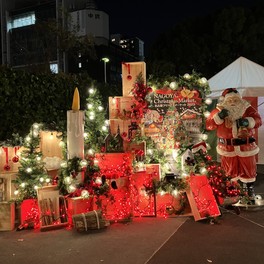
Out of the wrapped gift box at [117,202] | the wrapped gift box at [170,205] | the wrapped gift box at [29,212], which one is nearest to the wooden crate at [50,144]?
the wrapped gift box at [29,212]

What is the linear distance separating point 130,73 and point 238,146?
8.53 feet

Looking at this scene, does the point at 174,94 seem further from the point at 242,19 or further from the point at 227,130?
Answer: the point at 242,19

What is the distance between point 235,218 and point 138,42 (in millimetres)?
98291

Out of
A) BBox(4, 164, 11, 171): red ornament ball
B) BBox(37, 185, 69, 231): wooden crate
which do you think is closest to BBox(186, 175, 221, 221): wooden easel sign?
BBox(37, 185, 69, 231): wooden crate

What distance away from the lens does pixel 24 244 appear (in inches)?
198

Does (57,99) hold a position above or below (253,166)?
above

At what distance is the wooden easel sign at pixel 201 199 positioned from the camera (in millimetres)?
5891

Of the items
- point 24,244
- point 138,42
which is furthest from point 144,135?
point 138,42

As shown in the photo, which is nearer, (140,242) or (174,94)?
(140,242)

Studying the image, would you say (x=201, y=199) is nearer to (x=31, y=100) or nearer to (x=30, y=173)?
(x=30, y=173)

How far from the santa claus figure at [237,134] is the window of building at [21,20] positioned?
44700 millimetres

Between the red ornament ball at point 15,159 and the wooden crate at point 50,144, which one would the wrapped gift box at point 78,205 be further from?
the wooden crate at point 50,144

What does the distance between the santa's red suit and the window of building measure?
44772 mm

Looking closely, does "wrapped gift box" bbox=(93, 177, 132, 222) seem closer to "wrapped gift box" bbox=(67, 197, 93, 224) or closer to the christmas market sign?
"wrapped gift box" bbox=(67, 197, 93, 224)
